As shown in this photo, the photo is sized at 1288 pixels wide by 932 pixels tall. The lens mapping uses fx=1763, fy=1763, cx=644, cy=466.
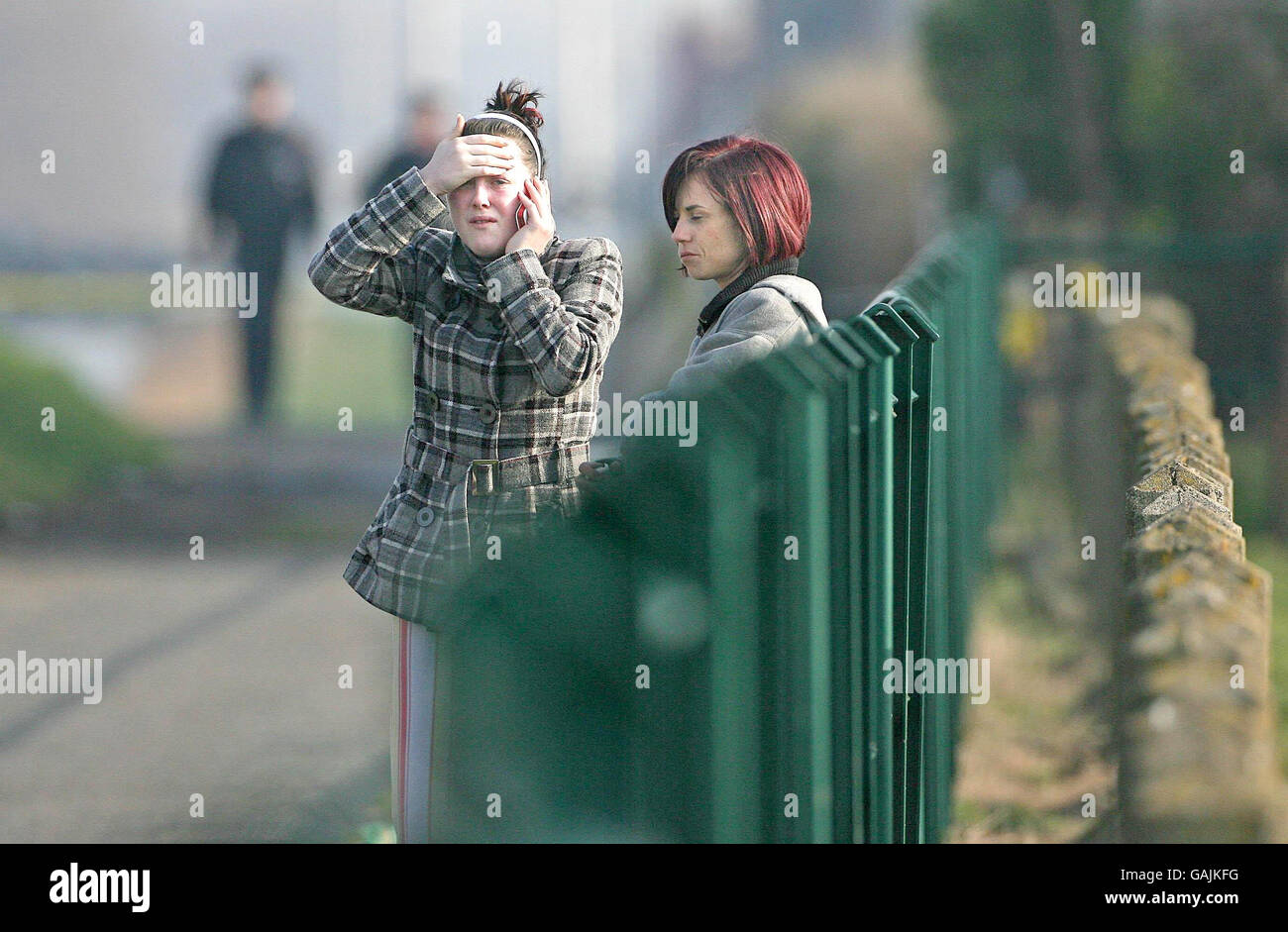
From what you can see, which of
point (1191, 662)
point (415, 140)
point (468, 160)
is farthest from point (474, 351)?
point (415, 140)

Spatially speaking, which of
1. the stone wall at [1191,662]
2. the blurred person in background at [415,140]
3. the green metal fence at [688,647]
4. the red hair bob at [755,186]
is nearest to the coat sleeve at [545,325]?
the red hair bob at [755,186]

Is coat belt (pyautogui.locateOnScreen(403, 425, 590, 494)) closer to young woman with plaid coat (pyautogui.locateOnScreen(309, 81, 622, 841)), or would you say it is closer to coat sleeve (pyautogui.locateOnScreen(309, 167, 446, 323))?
young woman with plaid coat (pyautogui.locateOnScreen(309, 81, 622, 841))

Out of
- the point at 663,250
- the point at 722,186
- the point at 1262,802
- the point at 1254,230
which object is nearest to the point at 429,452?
the point at 722,186

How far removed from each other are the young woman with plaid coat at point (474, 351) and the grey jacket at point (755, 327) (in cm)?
17

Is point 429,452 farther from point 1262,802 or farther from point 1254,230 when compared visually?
point 1254,230

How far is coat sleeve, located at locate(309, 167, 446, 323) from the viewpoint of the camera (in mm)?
2883

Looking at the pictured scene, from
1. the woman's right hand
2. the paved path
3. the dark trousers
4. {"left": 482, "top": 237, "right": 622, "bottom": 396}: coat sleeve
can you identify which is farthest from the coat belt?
the dark trousers

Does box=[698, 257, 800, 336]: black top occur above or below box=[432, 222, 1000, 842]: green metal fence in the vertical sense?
above

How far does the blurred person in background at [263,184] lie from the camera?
1198 cm

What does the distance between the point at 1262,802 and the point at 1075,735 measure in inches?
117

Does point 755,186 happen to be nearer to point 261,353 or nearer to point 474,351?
point 474,351

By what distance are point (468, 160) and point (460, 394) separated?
1.24 feet

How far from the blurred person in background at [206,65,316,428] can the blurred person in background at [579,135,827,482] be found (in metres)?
9.47

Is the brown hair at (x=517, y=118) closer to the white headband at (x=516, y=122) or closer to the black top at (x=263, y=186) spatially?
the white headband at (x=516, y=122)
